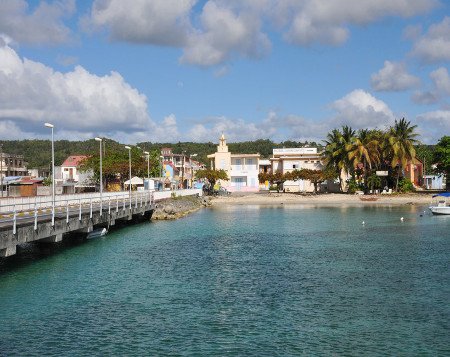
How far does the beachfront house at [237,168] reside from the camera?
13688 cm

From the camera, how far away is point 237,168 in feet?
455

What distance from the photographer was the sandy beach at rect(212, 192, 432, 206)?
342ft

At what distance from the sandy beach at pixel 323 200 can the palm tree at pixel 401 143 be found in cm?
723

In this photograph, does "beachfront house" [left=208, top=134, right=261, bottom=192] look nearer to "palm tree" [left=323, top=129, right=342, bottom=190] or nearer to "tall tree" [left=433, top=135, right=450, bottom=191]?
"palm tree" [left=323, top=129, right=342, bottom=190]

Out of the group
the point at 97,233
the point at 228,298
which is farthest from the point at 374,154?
the point at 228,298

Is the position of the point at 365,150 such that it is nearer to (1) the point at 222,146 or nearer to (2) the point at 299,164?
(2) the point at 299,164

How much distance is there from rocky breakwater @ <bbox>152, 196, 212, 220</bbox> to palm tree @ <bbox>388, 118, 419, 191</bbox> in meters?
40.9

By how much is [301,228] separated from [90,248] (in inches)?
1004

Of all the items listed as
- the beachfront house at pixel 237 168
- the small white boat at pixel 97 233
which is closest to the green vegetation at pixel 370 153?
the beachfront house at pixel 237 168

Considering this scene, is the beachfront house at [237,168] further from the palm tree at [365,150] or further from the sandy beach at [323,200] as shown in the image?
the palm tree at [365,150]

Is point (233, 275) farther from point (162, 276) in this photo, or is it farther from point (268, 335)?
point (268, 335)

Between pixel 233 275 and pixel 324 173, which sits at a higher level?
pixel 324 173

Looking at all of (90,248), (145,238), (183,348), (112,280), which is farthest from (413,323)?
(145,238)

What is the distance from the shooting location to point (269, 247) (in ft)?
149
